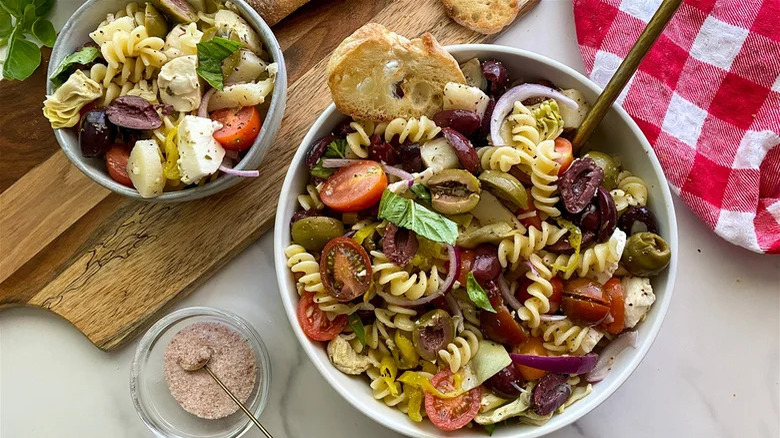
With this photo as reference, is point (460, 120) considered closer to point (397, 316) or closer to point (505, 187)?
point (505, 187)

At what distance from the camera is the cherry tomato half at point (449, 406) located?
2615mm

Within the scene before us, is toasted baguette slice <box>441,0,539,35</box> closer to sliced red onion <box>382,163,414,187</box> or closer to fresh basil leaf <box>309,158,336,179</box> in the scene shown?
sliced red onion <box>382,163,414,187</box>

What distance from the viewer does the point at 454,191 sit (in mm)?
2631

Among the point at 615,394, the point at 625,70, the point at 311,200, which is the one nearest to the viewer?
the point at 625,70

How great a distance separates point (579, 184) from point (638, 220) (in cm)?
29

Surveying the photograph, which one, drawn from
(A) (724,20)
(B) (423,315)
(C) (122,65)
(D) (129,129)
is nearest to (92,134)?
(D) (129,129)

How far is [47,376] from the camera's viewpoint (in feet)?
10.3

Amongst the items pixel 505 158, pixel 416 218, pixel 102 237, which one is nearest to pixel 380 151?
pixel 416 218

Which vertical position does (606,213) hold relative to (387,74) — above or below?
below

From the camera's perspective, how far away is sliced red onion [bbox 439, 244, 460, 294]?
2.61 meters

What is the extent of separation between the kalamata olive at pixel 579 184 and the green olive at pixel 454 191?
0.32 m

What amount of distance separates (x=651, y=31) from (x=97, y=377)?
8.68ft

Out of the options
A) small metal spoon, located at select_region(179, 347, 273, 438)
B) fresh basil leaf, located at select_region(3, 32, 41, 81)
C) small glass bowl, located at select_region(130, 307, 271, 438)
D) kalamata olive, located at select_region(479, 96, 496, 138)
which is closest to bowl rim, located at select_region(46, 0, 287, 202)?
fresh basil leaf, located at select_region(3, 32, 41, 81)

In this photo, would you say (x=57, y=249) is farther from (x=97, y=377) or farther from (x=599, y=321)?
(x=599, y=321)
